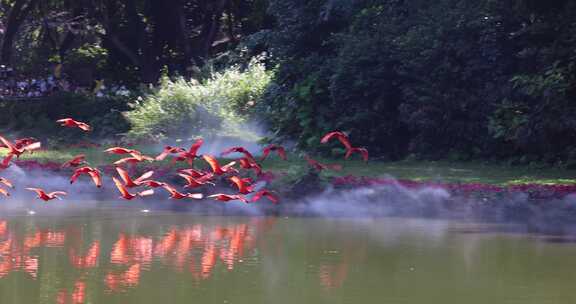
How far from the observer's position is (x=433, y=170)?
19.2 meters

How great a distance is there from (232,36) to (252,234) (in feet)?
72.6

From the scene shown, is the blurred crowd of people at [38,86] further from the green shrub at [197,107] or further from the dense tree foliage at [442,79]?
the dense tree foliage at [442,79]

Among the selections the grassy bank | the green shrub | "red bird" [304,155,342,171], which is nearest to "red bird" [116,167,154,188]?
"red bird" [304,155,342,171]

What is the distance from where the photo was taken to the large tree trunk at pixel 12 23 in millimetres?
33094

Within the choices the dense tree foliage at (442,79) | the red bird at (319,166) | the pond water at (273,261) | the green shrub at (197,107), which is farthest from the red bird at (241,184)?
the green shrub at (197,107)

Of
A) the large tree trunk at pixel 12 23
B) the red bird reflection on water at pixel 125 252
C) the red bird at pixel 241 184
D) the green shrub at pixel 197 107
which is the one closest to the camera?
the red bird reflection on water at pixel 125 252

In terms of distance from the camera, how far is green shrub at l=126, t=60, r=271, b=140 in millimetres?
25141

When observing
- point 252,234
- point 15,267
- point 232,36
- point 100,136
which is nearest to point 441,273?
point 252,234

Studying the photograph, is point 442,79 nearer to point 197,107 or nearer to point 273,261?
point 197,107

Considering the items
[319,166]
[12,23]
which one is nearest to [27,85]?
[12,23]

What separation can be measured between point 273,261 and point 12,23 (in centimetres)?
2356

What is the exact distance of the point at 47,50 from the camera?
37.3 metres

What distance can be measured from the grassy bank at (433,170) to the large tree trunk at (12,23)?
39.5 ft

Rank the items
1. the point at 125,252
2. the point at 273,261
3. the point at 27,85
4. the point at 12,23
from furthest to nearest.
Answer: the point at 27,85, the point at 12,23, the point at 125,252, the point at 273,261
